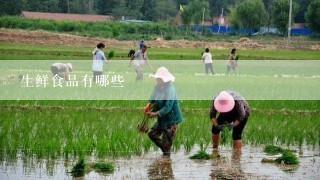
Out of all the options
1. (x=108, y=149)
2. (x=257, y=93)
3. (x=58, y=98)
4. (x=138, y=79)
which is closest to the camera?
(x=108, y=149)

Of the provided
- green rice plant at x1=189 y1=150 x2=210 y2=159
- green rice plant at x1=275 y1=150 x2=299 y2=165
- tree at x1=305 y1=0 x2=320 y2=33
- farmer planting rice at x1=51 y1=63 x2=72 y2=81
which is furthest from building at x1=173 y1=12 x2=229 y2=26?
green rice plant at x1=275 y1=150 x2=299 y2=165

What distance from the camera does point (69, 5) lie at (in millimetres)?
60969

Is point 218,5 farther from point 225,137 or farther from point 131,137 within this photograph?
point 131,137

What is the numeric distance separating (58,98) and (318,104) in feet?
18.6

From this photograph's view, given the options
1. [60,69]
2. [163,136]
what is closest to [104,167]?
[163,136]

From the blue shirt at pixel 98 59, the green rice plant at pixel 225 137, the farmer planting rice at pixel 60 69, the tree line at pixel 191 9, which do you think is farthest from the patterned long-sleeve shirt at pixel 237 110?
the tree line at pixel 191 9

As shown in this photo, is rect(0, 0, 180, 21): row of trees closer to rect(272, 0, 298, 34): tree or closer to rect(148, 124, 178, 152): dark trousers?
rect(272, 0, 298, 34): tree

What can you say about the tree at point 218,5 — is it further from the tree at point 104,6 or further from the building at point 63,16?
the building at point 63,16

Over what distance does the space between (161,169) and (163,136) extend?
2.92ft

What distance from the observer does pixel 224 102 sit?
8.19 metres

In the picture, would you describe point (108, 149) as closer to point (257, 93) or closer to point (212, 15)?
point (257, 93)

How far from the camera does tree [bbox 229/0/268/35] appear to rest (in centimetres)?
5262

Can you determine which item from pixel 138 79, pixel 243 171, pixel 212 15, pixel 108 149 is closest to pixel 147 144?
pixel 108 149

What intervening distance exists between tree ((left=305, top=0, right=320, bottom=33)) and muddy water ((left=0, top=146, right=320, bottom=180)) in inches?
1547
